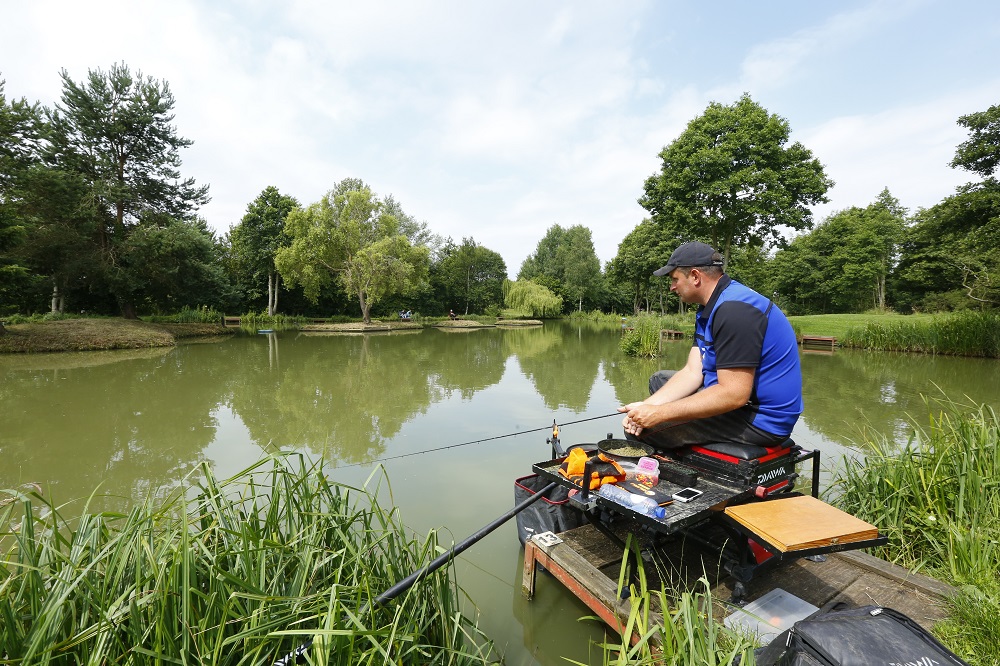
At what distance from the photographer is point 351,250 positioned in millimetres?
25922

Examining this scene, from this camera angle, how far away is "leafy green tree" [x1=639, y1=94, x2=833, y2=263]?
1708 cm

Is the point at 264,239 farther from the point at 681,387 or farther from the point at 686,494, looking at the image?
the point at 686,494

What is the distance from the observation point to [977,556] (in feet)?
6.42

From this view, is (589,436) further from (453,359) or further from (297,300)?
(297,300)

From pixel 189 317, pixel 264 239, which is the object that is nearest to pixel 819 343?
pixel 189 317

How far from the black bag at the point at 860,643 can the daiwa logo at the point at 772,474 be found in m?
0.85

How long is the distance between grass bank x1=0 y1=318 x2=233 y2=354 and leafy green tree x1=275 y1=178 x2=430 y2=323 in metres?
8.63

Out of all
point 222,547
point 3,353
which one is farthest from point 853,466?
point 3,353

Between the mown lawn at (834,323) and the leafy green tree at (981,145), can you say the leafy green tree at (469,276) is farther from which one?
the leafy green tree at (981,145)

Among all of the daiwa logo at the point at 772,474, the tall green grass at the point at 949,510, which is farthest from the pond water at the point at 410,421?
the tall green grass at the point at 949,510

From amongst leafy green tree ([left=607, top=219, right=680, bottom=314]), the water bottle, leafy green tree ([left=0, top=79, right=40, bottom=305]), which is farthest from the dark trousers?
leafy green tree ([left=607, top=219, right=680, bottom=314])

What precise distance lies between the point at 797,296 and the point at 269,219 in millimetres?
38477

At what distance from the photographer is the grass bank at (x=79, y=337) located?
40.9 ft

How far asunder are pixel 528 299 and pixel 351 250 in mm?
14888
